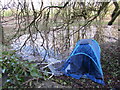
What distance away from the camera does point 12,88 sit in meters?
1.95

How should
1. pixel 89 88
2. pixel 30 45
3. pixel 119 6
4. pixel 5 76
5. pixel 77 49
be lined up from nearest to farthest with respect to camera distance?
1. pixel 5 76
2. pixel 89 88
3. pixel 77 49
4. pixel 30 45
5. pixel 119 6

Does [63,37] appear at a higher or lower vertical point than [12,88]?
higher

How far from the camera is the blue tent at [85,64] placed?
3.33 m

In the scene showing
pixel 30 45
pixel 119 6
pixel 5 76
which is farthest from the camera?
pixel 119 6

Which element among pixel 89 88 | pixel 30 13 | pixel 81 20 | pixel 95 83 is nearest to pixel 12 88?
pixel 89 88

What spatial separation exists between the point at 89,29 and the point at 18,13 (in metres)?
3.11

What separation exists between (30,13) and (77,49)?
2.41 metres

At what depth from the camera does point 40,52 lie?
5.48m

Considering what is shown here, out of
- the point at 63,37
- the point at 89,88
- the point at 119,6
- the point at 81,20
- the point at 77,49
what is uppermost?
the point at 119,6

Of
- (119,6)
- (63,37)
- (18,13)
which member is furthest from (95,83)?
(119,6)

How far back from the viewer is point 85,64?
139 inches

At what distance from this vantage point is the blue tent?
3.33 m

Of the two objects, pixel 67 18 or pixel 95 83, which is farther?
pixel 67 18

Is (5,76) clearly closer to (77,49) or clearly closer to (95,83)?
(77,49)
